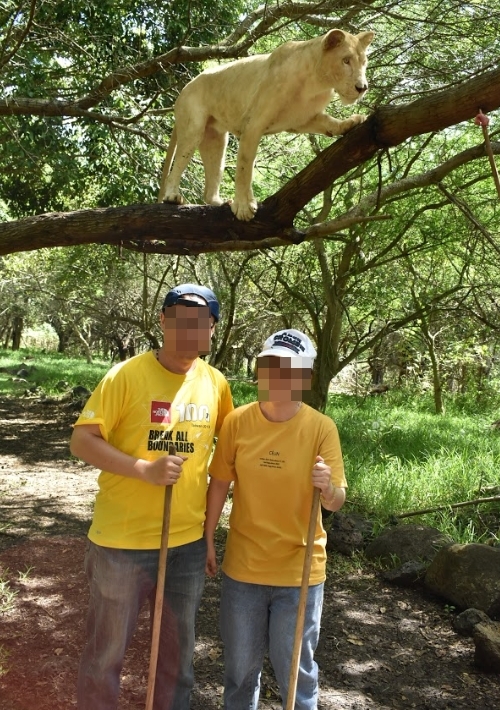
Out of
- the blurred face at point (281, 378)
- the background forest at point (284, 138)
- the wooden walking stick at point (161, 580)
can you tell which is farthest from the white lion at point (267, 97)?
the wooden walking stick at point (161, 580)

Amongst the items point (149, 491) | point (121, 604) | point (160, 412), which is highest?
point (160, 412)

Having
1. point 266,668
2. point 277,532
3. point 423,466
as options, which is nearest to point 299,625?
point 277,532

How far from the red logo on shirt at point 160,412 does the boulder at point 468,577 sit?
3321 mm

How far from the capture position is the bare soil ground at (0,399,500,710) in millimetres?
3514

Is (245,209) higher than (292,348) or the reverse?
higher

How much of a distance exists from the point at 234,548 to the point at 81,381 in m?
17.4

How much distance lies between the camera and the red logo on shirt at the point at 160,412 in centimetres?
238

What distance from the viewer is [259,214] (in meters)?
3.79

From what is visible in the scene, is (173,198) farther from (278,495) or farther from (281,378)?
(278,495)

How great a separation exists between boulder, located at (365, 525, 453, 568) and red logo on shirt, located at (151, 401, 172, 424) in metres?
→ 3.70

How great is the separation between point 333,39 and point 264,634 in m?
2.87

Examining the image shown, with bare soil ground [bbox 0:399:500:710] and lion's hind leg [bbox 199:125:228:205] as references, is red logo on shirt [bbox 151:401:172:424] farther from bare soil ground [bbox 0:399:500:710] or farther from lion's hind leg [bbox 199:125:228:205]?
lion's hind leg [bbox 199:125:228:205]

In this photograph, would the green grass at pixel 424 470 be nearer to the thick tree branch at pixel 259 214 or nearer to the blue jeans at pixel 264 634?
the thick tree branch at pixel 259 214

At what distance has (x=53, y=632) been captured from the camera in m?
4.03
